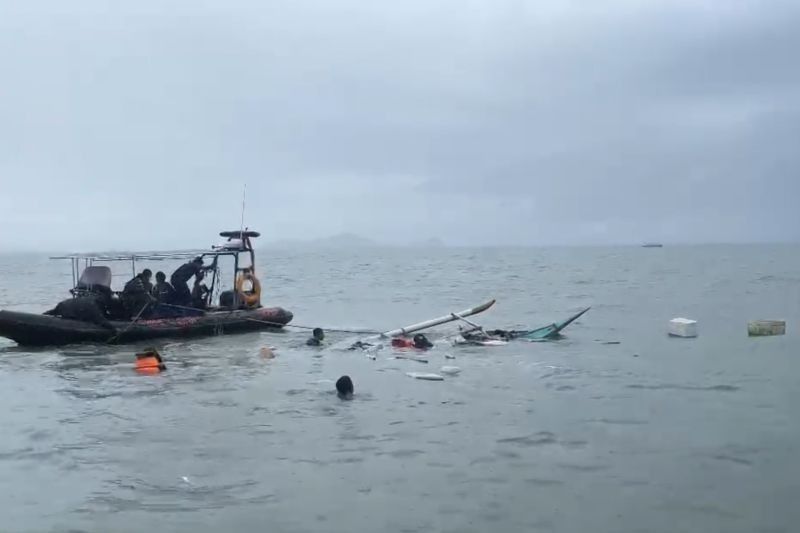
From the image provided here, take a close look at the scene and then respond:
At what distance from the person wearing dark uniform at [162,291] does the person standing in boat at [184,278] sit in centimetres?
16

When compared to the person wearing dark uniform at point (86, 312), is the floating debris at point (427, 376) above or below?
below

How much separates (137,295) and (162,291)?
4.32 feet

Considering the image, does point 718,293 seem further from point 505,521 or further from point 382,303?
point 505,521

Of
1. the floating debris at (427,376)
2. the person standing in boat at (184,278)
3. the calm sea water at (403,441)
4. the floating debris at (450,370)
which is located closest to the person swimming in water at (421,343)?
the calm sea water at (403,441)

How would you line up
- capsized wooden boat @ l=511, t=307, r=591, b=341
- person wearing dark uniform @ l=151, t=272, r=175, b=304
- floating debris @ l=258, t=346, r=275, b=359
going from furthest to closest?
capsized wooden boat @ l=511, t=307, r=591, b=341, person wearing dark uniform @ l=151, t=272, r=175, b=304, floating debris @ l=258, t=346, r=275, b=359

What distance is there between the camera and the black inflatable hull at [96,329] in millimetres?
20422

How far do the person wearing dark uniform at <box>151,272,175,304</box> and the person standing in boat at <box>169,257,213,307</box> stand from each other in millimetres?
158

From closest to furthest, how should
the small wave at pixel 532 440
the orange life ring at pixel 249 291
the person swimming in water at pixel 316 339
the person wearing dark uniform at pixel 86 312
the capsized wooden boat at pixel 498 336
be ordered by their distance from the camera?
the small wave at pixel 532 440 → the person wearing dark uniform at pixel 86 312 → the capsized wooden boat at pixel 498 336 → the person swimming in water at pixel 316 339 → the orange life ring at pixel 249 291

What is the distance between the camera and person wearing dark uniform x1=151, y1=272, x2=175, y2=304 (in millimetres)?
22516

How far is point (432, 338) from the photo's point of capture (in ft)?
77.0

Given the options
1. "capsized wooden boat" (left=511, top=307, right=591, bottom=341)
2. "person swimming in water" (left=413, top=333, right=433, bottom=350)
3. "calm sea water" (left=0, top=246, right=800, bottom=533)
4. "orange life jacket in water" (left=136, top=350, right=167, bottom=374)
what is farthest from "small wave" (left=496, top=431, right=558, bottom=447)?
"capsized wooden boat" (left=511, top=307, right=591, bottom=341)

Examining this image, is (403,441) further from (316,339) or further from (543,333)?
(543,333)

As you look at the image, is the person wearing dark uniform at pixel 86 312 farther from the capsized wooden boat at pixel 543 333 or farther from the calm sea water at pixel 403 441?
the capsized wooden boat at pixel 543 333

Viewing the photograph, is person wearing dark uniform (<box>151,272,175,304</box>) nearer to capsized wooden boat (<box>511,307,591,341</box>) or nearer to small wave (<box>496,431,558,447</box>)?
capsized wooden boat (<box>511,307,591,341</box>)
